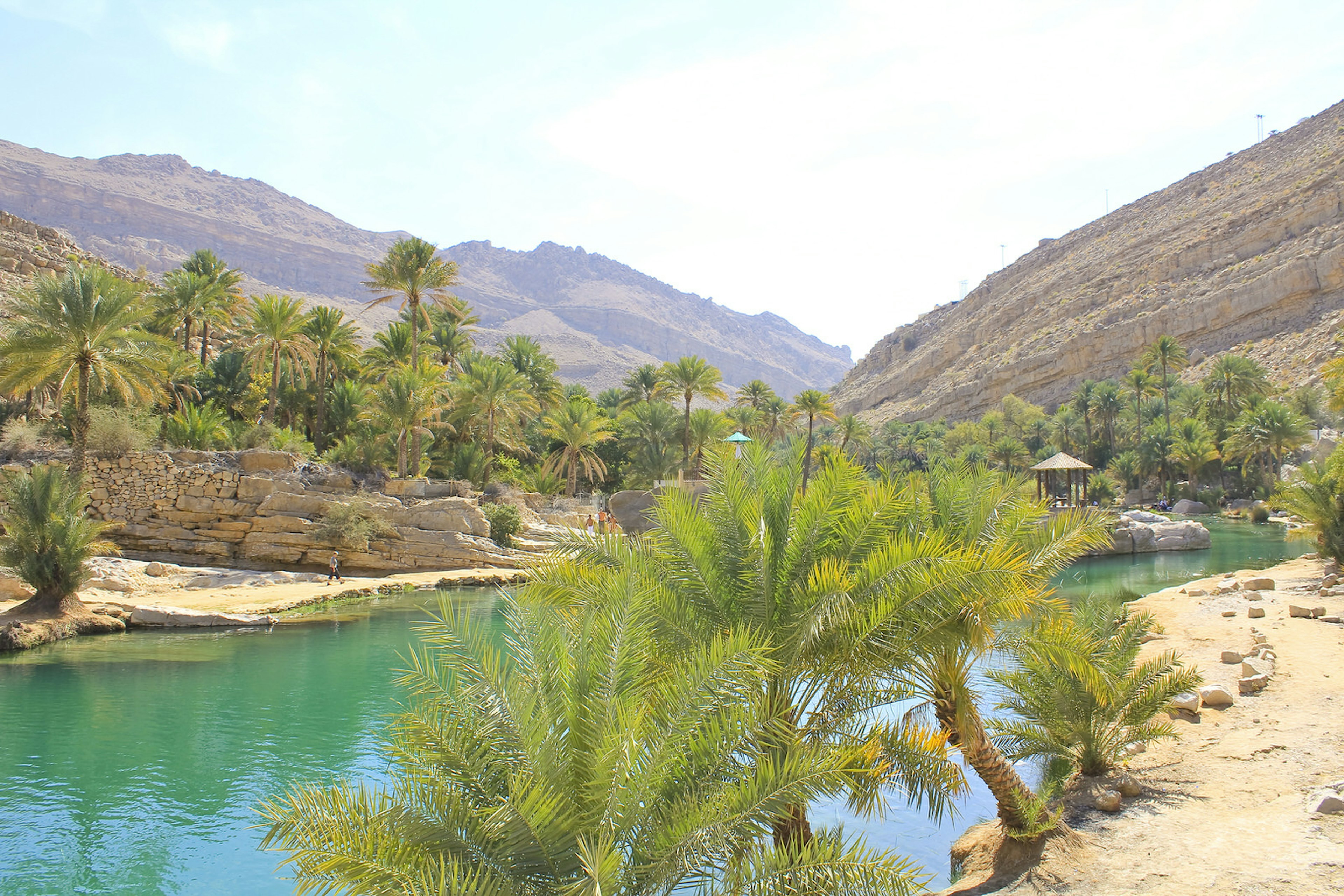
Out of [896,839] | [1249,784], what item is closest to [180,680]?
[896,839]

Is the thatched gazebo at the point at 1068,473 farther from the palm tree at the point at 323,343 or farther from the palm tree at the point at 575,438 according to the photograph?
the palm tree at the point at 323,343

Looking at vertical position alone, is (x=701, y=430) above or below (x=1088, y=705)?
above

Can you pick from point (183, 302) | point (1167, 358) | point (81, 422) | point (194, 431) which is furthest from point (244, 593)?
point (1167, 358)

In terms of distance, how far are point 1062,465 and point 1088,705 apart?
32.4 metres

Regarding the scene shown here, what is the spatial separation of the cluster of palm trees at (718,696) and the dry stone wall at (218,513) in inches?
845

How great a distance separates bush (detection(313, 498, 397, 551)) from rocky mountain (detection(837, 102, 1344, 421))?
7216 centimetres

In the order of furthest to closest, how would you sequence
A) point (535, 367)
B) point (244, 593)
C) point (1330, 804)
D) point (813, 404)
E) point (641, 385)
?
1. point (641, 385)
2. point (813, 404)
3. point (535, 367)
4. point (244, 593)
5. point (1330, 804)

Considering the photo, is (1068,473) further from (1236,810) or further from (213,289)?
(213,289)

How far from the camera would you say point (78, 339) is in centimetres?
2112

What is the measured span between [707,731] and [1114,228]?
413ft

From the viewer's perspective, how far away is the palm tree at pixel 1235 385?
5953 centimetres

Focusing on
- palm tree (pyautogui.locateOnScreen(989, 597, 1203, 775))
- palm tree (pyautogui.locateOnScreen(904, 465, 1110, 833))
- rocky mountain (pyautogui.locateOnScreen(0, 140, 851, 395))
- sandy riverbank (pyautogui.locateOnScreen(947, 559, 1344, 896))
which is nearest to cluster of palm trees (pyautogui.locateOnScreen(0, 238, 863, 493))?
sandy riverbank (pyautogui.locateOnScreen(947, 559, 1344, 896))

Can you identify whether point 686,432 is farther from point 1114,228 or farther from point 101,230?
point 101,230

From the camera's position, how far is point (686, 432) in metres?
42.2
